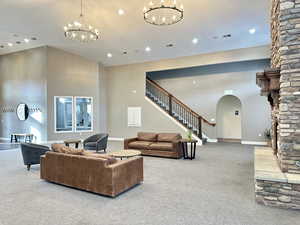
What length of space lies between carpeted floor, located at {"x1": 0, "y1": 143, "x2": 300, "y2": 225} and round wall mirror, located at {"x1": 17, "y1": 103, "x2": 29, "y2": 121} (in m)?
6.43

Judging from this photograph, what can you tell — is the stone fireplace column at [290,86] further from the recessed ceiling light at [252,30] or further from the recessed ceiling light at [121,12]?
the recessed ceiling light at [121,12]

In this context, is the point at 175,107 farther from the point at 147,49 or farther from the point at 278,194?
the point at 278,194

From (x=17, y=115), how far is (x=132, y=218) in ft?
36.0

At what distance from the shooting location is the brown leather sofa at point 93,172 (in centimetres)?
360

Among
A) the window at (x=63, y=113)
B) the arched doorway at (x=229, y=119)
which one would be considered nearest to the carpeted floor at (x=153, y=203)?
the window at (x=63, y=113)

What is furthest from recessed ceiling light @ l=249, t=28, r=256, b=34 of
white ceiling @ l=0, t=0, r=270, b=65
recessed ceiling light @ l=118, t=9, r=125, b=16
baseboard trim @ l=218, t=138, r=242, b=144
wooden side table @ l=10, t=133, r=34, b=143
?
wooden side table @ l=10, t=133, r=34, b=143

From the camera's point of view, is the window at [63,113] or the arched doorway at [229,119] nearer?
the window at [63,113]

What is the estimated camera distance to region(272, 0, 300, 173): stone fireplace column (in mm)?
3453

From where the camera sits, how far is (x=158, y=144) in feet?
23.4

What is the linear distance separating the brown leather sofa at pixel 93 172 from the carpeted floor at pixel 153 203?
14 cm

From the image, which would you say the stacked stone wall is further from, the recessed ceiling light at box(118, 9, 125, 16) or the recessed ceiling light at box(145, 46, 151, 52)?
the recessed ceiling light at box(145, 46, 151, 52)

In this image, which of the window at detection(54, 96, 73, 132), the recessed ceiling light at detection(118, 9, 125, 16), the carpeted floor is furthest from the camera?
the window at detection(54, 96, 73, 132)

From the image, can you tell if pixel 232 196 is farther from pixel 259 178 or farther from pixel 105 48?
pixel 105 48

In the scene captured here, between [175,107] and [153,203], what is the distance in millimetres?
7927
